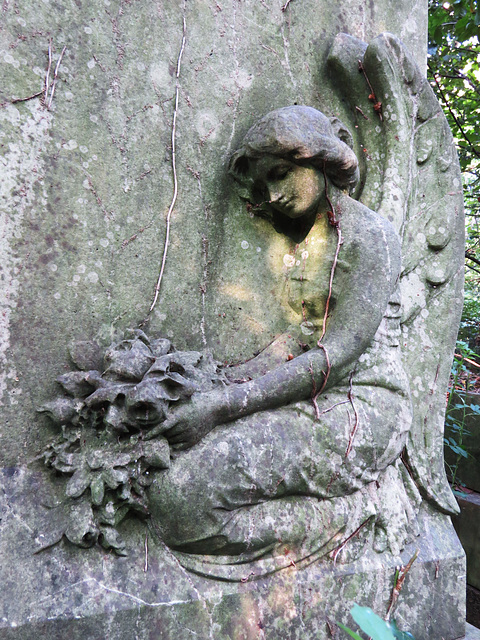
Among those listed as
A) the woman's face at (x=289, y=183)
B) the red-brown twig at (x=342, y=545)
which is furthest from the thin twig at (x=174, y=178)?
the red-brown twig at (x=342, y=545)

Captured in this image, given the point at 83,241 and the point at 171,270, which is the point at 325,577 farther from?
the point at 83,241

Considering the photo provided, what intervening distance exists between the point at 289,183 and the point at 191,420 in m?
1.07

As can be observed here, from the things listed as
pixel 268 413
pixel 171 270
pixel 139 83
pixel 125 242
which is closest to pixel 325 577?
pixel 268 413

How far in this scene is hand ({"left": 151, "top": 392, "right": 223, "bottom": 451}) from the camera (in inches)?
60.8

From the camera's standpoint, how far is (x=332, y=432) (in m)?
1.77

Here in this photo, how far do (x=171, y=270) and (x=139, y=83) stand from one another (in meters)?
0.82

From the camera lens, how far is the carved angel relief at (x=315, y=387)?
154 centimetres

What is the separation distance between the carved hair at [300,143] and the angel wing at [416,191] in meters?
0.47

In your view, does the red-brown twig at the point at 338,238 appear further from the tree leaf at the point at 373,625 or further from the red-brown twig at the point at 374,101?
the tree leaf at the point at 373,625

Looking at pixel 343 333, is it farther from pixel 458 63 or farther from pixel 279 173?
pixel 458 63

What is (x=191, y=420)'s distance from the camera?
156 cm

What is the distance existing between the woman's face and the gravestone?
0.10 ft

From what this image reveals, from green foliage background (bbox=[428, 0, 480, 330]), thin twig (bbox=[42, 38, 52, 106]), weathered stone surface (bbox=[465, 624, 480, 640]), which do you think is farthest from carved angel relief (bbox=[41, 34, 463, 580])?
green foliage background (bbox=[428, 0, 480, 330])

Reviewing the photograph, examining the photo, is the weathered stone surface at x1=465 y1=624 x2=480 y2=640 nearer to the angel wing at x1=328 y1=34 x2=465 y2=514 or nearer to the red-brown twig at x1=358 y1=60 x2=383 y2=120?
the angel wing at x1=328 y1=34 x2=465 y2=514
